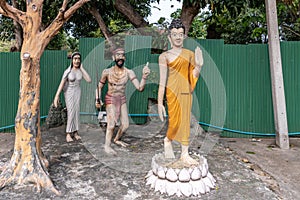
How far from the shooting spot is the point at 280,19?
9742 millimetres

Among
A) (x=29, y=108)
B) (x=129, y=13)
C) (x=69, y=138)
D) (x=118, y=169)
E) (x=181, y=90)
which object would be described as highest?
(x=129, y=13)

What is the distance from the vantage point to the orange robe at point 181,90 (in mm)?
3447

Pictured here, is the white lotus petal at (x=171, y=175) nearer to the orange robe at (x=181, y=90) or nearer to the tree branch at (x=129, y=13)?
the orange robe at (x=181, y=90)

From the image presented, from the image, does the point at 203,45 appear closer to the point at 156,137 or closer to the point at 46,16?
the point at 156,137

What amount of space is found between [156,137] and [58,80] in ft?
8.87

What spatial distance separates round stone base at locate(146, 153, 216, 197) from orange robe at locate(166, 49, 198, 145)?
376mm

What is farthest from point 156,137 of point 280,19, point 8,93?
point 280,19

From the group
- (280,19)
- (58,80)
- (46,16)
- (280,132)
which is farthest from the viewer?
(280,19)

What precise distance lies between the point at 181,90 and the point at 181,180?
1106 millimetres

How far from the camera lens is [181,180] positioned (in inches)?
127

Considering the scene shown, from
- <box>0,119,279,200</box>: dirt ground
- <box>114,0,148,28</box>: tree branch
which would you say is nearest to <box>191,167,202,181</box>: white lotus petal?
<box>0,119,279,200</box>: dirt ground

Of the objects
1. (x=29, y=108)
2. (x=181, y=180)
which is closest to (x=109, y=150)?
(x=29, y=108)

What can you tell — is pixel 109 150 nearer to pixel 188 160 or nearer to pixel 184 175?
pixel 188 160

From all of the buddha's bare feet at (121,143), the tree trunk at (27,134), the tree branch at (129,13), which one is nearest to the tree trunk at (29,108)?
the tree trunk at (27,134)
